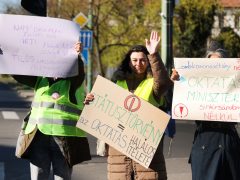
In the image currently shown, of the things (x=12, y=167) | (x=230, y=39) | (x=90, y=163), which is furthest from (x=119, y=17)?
(x=12, y=167)

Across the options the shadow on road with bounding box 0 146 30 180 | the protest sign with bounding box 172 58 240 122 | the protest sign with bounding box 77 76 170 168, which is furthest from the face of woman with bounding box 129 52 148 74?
the shadow on road with bounding box 0 146 30 180

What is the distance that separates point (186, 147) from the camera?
12.1 meters

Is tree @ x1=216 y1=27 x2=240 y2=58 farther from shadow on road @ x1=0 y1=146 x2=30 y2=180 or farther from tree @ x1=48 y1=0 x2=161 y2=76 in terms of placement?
shadow on road @ x1=0 y1=146 x2=30 y2=180

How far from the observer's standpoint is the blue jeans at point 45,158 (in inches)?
213

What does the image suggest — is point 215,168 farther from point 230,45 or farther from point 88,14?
point 230,45

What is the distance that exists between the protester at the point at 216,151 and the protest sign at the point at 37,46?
3.72 ft

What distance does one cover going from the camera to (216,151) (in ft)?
17.3

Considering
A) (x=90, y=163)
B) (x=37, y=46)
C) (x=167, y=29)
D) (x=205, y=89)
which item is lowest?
(x=90, y=163)

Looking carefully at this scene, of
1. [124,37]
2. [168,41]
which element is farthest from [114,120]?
[124,37]

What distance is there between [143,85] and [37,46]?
0.95 meters

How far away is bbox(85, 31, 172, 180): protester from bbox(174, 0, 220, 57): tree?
21772mm

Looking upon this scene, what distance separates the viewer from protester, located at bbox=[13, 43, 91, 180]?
211 inches

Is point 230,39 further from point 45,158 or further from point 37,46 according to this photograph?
point 45,158

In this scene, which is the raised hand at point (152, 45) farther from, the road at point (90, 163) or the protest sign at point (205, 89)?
the road at point (90, 163)
